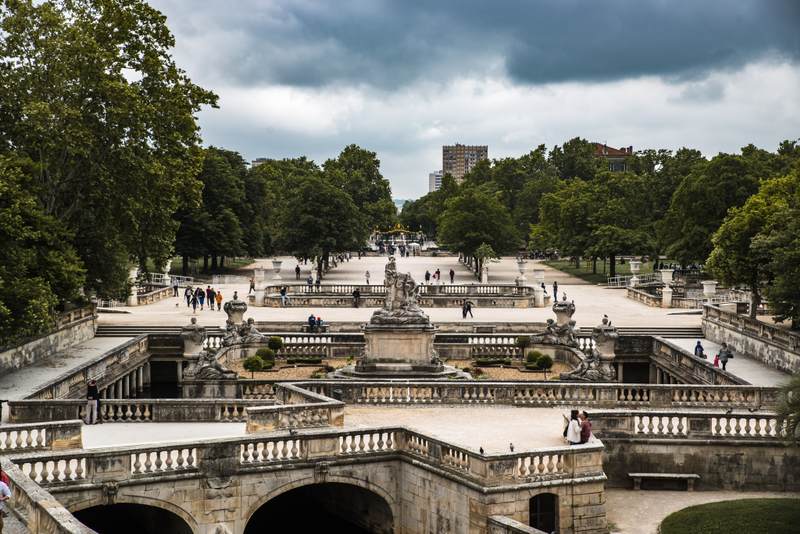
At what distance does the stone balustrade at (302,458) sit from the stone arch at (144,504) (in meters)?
0.35

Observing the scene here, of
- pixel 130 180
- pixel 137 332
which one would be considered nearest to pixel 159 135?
pixel 130 180

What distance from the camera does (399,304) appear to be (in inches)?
1473

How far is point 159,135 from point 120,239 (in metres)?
5.24

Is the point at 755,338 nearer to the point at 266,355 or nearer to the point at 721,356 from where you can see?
the point at 721,356


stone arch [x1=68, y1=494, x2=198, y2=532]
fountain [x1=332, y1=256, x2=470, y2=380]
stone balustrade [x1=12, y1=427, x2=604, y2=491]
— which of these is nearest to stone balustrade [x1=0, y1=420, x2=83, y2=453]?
stone balustrade [x1=12, y1=427, x2=604, y2=491]

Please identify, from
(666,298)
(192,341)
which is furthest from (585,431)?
(666,298)

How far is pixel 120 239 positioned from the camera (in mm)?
53031

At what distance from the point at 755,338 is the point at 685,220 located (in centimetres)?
3724

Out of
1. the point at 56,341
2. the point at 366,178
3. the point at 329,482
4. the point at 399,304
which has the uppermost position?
the point at 366,178

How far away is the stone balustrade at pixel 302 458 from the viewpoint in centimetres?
2267

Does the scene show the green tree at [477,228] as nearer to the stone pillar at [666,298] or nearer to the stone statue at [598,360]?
the stone pillar at [666,298]

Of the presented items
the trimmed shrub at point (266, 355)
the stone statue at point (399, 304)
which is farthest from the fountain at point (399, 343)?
the trimmed shrub at point (266, 355)

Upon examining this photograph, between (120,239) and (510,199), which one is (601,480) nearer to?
(120,239)

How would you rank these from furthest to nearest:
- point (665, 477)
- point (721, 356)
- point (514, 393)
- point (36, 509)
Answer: point (721, 356) < point (514, 393) < point (665, 477) < point (36, 509)
